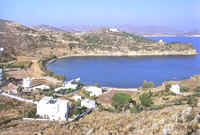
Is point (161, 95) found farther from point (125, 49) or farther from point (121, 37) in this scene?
point (121, 37)

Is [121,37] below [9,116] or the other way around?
the other way around

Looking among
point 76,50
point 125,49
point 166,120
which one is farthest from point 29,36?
point 166,120

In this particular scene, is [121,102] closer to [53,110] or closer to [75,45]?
[53,110]

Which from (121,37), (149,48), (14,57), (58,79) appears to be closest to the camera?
(58,79)

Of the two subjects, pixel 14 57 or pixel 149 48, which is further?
pixel 149 48

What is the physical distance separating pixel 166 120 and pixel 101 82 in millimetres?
21572

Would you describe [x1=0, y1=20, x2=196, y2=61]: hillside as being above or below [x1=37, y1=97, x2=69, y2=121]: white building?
above

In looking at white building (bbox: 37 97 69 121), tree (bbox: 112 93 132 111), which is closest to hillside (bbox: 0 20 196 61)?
tree (bbox: 112 93 132 111)

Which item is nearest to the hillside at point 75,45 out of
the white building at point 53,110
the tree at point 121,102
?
the tree at point 121,102

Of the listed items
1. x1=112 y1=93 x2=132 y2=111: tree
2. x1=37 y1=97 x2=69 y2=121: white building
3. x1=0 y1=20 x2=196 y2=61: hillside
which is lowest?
x1=112 y1=93 x2=132 y2=111: tree

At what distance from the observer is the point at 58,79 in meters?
24.5

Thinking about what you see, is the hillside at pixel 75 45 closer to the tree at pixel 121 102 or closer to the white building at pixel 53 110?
the tree at pixel 121 102

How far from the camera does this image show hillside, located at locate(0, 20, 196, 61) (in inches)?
1833

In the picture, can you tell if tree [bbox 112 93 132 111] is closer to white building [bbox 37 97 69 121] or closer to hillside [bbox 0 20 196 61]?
white building [bbox 37 97 69 121]
